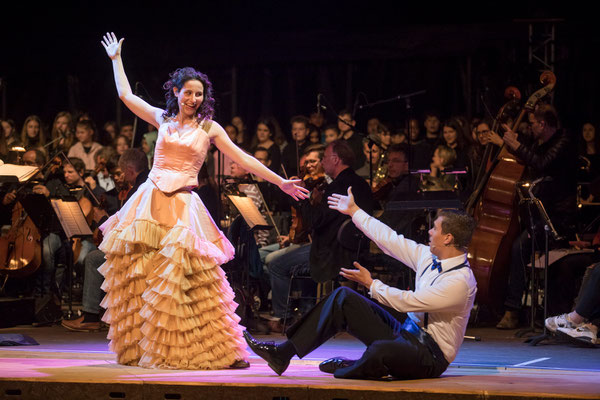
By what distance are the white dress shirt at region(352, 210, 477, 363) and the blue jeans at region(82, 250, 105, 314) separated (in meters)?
3.35

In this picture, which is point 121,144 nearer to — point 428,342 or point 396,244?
point 396,244

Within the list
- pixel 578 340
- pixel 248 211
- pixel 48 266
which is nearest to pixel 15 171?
pixel 248 211

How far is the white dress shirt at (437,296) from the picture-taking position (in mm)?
4109

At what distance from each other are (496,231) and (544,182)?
682 mm

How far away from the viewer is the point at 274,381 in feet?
13.2

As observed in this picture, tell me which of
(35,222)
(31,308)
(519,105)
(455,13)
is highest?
(455,13)

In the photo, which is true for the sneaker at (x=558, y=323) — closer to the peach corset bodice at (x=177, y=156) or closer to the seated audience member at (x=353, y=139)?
the peach corset bodice at (x=177, y=156)

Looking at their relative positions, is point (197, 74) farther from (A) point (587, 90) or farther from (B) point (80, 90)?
(B) point (80, 90)

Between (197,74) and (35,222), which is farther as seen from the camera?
(35,222)

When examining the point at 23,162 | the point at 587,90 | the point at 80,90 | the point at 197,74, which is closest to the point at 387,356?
the point at 197,74

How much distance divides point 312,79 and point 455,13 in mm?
2085

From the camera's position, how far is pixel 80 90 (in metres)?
12.2

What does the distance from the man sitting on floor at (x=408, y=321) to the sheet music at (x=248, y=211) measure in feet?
7.57

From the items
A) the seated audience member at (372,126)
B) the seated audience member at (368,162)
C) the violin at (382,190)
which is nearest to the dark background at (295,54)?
the seated audience member at (372,126)
